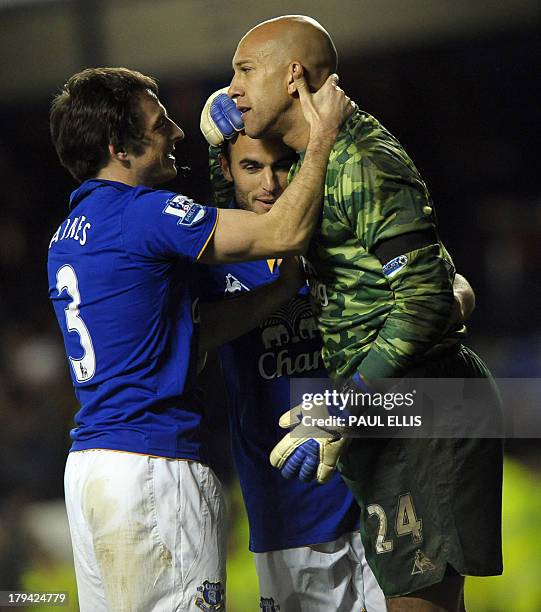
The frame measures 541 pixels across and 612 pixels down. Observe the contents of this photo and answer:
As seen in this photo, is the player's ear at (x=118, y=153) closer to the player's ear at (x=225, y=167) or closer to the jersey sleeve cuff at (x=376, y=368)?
the player's ear at (x=225, y=167)

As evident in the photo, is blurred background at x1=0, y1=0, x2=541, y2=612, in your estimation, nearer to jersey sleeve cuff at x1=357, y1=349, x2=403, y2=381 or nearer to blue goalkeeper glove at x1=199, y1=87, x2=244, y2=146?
blue goalkeeper glove at x1=199, y1=87, x2=244, y2=146

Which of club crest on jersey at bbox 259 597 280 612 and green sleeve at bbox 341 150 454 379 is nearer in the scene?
green sleeve at bbox 341 150 454 379

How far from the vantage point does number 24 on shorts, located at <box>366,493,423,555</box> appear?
1.73 m

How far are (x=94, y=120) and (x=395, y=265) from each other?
2.34ft

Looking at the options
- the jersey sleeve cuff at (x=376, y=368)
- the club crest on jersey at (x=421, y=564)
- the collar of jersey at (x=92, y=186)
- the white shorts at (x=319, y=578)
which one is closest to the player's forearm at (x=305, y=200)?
the jersey sleeve cuff at (x=376, y=368)

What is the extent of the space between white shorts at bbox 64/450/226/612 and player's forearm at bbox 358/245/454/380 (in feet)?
1.54

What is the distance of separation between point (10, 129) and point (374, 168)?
1.35 metres

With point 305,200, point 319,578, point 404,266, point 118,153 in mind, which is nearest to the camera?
point 404,266

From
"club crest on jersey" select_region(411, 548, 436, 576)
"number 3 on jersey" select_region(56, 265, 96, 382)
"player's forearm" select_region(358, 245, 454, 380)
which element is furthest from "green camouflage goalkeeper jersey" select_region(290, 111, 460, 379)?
"number 3 on jersey" select_region(56, 265, 96, 382)

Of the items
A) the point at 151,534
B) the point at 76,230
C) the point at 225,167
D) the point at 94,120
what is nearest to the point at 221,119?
the point at 225,167

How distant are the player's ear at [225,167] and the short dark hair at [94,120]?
249 millimetres

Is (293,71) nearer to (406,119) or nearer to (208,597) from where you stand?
(406,119)

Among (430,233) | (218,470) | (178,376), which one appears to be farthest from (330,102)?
(218,470)

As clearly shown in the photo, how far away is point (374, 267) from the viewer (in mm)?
1680
